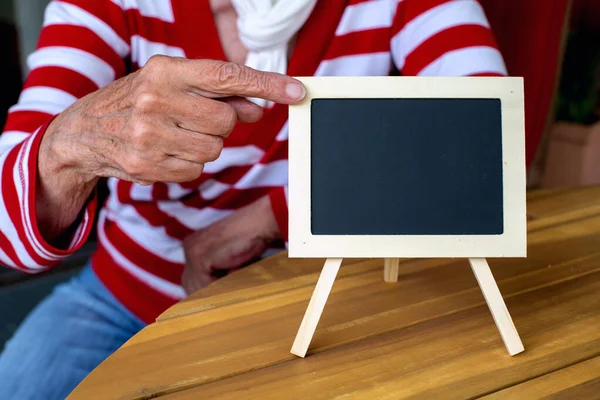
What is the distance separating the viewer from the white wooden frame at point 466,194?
30.0 inches

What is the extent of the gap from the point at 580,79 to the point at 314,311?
2.79 meters

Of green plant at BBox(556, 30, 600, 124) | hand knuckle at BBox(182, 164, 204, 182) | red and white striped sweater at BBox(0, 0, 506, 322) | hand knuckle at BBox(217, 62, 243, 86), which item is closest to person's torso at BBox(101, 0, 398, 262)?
red and white striped sweater at BBox(0, 0, 506, 322)

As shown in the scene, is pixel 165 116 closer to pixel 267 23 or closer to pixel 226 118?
pixel 226 118

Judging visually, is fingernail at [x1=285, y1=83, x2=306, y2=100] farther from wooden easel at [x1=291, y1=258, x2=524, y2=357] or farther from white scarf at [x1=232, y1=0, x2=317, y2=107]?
white scarf at [x1=232, y1=0, x2=317, y2=107]

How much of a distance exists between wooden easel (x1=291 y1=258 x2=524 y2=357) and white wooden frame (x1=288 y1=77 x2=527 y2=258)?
0.06 feet

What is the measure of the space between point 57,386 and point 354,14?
867mm

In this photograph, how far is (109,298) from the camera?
137 centimetres

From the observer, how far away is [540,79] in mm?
2182

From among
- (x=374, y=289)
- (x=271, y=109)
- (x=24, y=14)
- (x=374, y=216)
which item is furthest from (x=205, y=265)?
(x=24, y=14)

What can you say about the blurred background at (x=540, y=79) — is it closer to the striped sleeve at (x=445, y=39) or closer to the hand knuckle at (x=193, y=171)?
the striped sleeve at (x=445, y=39)

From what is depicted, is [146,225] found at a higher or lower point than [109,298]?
higher

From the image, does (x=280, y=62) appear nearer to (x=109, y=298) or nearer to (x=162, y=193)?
(x=162, y=193)

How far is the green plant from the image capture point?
3.11 meters

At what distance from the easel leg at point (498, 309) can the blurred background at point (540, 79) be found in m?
1.53
